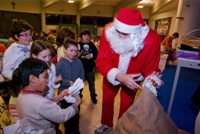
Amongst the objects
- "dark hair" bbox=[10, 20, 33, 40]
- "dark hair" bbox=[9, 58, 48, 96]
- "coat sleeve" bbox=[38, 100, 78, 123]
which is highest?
"dark hair" bbox=[10, 20, 33, 40]

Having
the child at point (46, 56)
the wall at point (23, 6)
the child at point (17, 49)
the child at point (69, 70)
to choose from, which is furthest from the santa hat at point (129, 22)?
the wall at point (23, 6)

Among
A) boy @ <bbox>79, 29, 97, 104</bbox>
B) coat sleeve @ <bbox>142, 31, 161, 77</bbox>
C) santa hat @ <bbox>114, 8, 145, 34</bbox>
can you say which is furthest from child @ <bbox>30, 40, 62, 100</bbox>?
boy @ <bbox>79, 29, 97, 104</bbox>

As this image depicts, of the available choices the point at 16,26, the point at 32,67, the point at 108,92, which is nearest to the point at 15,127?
the point at 32,67

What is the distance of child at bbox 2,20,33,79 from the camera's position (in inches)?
58.9

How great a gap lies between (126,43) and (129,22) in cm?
19

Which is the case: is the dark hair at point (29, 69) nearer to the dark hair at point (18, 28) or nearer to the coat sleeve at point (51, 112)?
the coat sleeve at point (51, 112)

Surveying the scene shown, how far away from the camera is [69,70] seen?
1564 mm

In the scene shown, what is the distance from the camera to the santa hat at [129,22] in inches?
49.7

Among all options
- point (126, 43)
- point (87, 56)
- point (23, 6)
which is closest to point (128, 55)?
point (126, 43)

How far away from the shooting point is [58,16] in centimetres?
941

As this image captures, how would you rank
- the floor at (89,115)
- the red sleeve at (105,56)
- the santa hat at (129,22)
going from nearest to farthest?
1. the santa hat at (129,22)
2. the red sleeve at (105,56)
3. the floor at (89,115)

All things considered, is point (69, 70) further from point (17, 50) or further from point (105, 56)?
point (17, 50)

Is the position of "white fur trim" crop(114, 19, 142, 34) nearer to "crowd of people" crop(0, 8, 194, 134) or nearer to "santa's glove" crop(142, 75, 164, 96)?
"crowd of people" crop(0, 8, 194, 134)

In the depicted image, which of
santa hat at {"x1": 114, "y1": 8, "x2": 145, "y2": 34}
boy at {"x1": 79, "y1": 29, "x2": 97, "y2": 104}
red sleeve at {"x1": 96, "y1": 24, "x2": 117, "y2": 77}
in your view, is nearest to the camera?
santa hat at {"x1": 114, "y1": 8, "x2": 145, "y2": 34}
